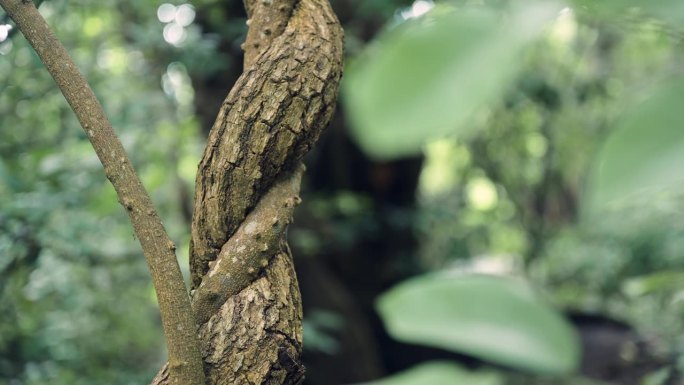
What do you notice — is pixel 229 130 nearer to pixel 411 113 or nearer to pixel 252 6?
pixel 252 6

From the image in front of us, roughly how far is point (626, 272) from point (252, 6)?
355 cm

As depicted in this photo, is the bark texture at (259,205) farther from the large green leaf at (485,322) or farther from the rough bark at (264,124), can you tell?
the large green leaf at (485,322)

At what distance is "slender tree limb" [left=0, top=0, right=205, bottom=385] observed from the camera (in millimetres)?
936

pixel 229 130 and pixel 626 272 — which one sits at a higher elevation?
pixel 626 272

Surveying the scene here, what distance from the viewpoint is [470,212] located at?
4.97 m

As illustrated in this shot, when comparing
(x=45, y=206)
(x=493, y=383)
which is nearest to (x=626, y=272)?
(x=45, y=206)

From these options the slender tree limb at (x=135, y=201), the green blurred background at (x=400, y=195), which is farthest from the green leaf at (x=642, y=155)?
the slender tree limb at (x=135, y=201)

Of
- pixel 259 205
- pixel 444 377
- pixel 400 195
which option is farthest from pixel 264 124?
pixel 400 195

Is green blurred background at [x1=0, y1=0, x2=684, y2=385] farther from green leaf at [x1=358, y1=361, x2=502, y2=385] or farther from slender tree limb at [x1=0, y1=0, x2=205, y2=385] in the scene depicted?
slender tree limb at [x1=0, y1=0, x2=205, y2=385]

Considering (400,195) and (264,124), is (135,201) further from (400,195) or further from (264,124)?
(400,195)

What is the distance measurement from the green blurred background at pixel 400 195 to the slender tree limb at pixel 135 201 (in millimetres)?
292

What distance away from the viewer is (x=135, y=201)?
0.94 meters

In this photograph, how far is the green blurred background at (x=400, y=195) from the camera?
0.64ft

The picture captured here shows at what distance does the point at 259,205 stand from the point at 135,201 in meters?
0.18
